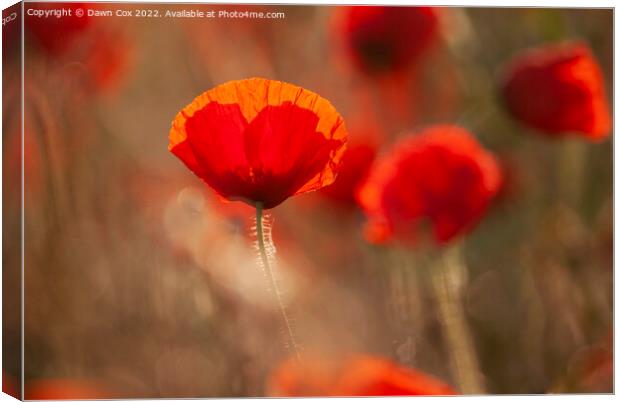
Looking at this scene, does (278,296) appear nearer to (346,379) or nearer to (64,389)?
(346,379)

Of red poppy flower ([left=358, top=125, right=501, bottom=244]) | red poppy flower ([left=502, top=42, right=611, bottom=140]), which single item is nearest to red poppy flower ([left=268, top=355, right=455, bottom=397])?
red poppy flower ([left=358, top=125, right=501, bottom=244])

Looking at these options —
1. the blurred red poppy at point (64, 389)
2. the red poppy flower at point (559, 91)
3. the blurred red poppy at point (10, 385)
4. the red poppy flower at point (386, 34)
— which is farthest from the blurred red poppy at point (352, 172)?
the blurred red poppy at point (10, 385)

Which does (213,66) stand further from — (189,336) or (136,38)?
(189,336)

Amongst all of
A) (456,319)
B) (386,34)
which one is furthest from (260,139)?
(456,319)

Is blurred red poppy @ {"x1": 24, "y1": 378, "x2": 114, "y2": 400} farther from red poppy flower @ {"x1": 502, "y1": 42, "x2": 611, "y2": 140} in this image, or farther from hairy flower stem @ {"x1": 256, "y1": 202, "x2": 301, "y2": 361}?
red poppy flower @ {"x1": 502, "y1": 42, "x2": 611, "y2": 140}

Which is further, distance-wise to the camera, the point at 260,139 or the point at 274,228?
the point at 274,228

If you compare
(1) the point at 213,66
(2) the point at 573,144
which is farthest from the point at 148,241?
(2) the point at 573,144
